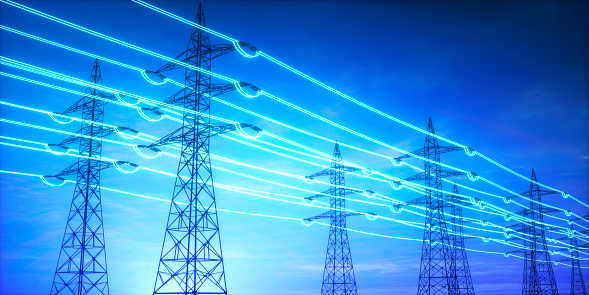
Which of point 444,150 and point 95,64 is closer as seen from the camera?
point 95,64

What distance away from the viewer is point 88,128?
2780 centimetres

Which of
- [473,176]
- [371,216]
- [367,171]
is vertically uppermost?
[473,176]

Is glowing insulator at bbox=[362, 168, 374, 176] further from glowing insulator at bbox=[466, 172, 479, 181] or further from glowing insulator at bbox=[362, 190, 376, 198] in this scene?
glowing insulator at bbox=[466, 172, 479, 181]

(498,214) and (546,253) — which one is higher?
(498,214)

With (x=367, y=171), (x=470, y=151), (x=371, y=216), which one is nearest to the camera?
(x=367, y=171)

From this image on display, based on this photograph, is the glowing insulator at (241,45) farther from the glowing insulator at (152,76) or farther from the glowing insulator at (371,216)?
the glowing insulator at (371,216)

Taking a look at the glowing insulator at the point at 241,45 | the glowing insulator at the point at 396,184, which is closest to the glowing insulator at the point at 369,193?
the glowing insulator at the point at 396,184

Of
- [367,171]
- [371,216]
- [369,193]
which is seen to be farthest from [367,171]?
[371,216]

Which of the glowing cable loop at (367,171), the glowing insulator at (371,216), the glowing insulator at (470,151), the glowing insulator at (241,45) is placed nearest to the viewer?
the glowing insulator at (241,45)

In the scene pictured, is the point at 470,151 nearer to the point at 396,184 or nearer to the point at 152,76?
the point at 396,184

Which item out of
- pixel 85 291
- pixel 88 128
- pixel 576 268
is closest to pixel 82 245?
pixel 85 291

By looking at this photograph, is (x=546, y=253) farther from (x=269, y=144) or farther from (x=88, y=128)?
(x=88, y=128)

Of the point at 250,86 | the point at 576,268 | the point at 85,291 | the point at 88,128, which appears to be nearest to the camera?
the point at 250,86

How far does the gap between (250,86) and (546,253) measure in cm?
4222
